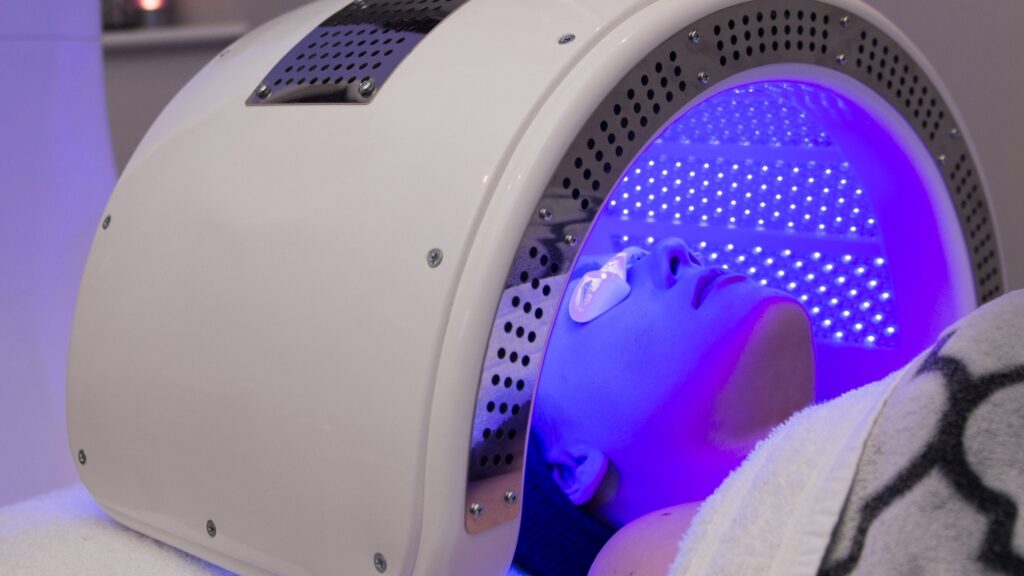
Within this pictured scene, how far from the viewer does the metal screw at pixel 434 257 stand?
740mm

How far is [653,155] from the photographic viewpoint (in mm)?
1293

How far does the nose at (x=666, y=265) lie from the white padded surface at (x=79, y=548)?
32cm

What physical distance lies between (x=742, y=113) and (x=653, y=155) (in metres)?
0.16

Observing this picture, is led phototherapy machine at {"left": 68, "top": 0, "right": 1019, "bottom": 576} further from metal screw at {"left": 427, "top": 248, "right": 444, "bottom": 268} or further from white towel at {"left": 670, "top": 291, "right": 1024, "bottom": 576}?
white towel at {"left": 670, "top": 291, "right": 1024, "bottom": 576}

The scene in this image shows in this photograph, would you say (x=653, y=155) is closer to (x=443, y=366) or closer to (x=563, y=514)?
(x=563, y=514)

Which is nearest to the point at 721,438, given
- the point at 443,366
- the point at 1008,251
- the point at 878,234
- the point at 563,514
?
the point at 563,514

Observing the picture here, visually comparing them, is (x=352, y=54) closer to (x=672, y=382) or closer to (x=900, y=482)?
(x=672, y=382)

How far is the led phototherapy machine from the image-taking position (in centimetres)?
74

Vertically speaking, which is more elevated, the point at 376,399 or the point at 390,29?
the point at 390,29

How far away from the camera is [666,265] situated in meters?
1.08

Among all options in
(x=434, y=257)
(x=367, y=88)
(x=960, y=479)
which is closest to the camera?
(x=960, y=479)

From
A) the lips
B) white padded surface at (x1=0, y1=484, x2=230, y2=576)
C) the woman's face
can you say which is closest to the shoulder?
the woman's face

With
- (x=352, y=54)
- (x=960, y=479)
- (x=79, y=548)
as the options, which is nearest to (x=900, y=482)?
(x=960, y=479)

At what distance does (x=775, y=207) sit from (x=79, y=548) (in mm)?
815
